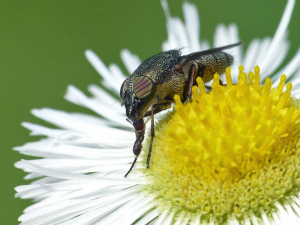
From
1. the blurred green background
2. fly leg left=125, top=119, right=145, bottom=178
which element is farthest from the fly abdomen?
the blurred green background

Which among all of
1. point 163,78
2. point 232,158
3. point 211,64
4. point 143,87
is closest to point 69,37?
point 211,64

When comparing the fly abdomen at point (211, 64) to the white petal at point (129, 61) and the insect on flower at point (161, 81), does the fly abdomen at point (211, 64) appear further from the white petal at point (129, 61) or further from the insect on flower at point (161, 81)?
the white petal at point (129, 61)

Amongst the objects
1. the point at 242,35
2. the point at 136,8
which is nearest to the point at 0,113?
the point at 136,8

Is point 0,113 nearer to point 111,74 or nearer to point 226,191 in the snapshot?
point 111,74

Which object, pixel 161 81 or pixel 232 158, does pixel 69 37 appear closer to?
pixel 161 81

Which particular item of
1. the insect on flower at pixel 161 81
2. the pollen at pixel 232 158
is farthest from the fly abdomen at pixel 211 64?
the pollen at pixel 232 158

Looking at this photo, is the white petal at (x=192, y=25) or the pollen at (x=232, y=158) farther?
the white petal at (x=192, y=25)

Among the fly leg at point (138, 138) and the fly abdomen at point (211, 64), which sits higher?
the fly abdomen at point (211, 64)
